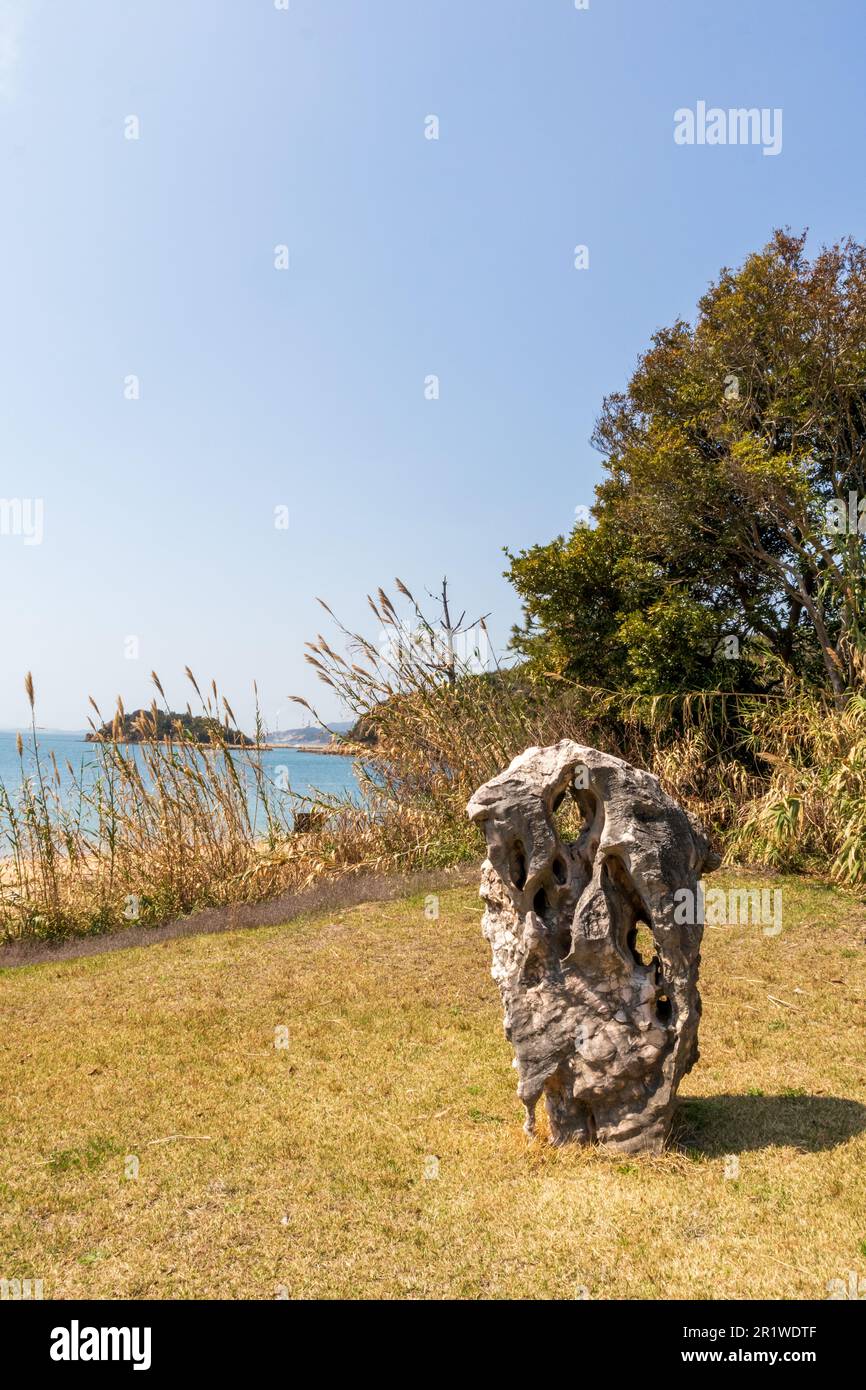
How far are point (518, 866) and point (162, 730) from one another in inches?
202

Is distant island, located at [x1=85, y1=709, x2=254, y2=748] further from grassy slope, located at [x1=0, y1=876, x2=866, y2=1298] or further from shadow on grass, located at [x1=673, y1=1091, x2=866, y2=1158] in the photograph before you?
shadow on grass, located at [x1=673, y1=1091, x2=866, y2=1158]

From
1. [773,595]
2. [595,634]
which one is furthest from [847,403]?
[595,634]

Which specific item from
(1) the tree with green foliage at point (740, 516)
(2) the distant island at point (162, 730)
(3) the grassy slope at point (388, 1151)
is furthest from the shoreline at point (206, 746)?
(1) the tree with green foliage at point (740, 516)

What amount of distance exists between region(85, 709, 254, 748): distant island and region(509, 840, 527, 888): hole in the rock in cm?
457

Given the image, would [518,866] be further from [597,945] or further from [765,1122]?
[765,1122]

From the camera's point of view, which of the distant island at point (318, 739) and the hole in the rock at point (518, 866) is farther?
the distant island at point (318, 739)

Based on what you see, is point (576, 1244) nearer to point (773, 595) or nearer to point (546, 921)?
point (546, 921)

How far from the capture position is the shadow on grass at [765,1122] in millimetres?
3045

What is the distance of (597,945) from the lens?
9.86ft

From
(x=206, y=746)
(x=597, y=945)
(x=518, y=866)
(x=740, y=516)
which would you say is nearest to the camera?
(x=597, y=945)

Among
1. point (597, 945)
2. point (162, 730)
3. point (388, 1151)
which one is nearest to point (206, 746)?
point (162, 730)

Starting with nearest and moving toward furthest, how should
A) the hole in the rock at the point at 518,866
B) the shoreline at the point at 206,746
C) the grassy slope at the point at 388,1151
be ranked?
the grassy slope at the point at 388,1151 → the hole in the rock at the point at 518,866 → the shoreline at the point at 206,746

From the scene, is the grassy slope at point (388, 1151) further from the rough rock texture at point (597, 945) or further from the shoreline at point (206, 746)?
the shoreline at point (206, 746)
